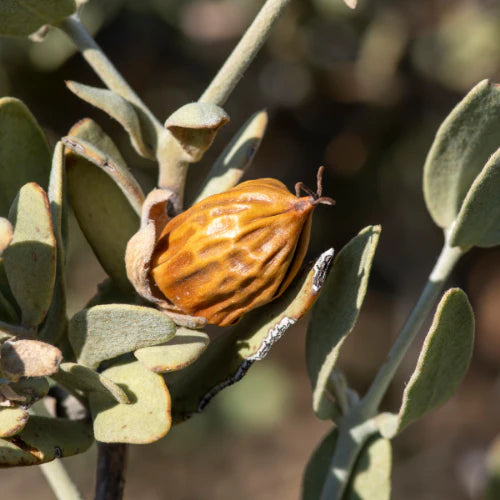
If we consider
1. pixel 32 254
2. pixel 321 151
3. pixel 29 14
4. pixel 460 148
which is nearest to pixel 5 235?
pixel 32 254

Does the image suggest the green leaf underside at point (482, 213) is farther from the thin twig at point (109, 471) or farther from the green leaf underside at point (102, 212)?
the thin twig at point (109, 471)

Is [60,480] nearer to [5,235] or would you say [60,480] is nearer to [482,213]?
[5,235]

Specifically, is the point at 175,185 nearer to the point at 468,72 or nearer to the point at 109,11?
the point at 109,11

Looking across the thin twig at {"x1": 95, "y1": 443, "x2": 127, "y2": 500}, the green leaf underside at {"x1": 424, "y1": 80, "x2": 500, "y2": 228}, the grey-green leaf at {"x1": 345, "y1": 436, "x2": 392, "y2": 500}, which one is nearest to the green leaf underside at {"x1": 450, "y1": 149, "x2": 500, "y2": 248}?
the green leaf underside at {"x1": 424, "y1": 80, "x2": 500, "y2": 228}

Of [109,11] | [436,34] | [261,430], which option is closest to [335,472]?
[109,11]

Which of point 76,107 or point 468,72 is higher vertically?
point 76,107

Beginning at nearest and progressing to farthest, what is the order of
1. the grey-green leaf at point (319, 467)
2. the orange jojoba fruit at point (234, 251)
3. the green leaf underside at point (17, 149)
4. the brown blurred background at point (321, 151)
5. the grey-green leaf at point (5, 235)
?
the grey-green leaf at point (5, 235) → the orange jojoba fruit at point (234, 251) → the green leaf underside at point (17, 149) → the grey-green leaf at point (319, 467) → the brown blurred background at point (321, 151)

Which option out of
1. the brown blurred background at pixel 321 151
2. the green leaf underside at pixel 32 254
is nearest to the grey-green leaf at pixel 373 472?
the green leaf underside at pixel 32 254
